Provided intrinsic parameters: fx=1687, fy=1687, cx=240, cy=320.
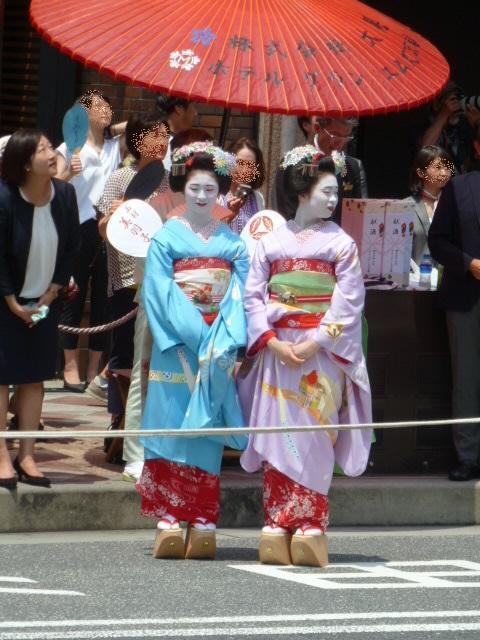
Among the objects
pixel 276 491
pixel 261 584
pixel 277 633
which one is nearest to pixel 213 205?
pixel 276 491

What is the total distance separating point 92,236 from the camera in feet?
34.6

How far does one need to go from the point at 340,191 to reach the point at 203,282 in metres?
1.26

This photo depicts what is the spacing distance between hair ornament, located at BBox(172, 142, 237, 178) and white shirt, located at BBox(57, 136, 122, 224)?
2900 millimetres

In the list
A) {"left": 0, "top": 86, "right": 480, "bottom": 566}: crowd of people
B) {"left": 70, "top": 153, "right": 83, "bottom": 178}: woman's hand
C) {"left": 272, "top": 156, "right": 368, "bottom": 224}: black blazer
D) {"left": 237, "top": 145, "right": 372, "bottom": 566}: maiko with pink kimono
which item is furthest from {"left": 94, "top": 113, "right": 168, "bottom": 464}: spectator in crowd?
{"left": 237, "top": 145, "right": 372, "bottom": 566}: maiko with pink kimono

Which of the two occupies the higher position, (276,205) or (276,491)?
(276,205)

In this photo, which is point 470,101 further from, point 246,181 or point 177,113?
point 246,181

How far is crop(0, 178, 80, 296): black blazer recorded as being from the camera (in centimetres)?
767

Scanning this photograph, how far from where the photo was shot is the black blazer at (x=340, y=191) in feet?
24.1

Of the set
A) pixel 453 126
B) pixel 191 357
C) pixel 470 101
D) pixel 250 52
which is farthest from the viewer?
pixel 453 126

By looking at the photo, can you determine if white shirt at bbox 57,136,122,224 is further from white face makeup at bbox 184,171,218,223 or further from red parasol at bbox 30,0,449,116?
white face makeup at bbox 184,171,218,223

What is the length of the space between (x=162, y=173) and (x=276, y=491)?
Answer: 6.14 ft

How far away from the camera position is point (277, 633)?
5742 millimetres

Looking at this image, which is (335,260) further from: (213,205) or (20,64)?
(20,64)

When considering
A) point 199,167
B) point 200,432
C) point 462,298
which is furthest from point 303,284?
point 462,298
